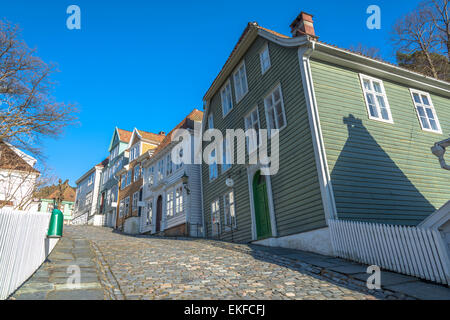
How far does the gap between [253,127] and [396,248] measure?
836cm

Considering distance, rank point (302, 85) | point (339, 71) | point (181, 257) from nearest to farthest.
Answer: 1. point (181, 257)
2. point (302, 85)
3. point (339, 71)

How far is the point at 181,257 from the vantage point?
965cm

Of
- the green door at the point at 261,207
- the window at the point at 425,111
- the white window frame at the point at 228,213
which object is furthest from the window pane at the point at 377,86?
the white window frame at the point at 228,213

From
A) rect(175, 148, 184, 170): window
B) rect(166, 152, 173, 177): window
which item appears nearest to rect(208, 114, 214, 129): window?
rect(175, 148, 184, 170): window

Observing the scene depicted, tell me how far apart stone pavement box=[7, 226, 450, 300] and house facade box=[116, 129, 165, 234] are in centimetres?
1840

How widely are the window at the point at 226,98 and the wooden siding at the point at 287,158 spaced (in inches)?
36.5

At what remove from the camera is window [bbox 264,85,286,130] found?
12492 mm

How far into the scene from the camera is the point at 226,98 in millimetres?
17578

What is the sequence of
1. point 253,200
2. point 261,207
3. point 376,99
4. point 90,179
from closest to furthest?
1. point 376,99
2. point 261,207
3. point 253,200
4. point 90,179

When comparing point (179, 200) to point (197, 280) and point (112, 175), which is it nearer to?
point (197, 280)

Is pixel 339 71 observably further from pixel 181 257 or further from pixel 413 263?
pixel 181 257

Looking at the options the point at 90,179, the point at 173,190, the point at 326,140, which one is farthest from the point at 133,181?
the point at 326,140
